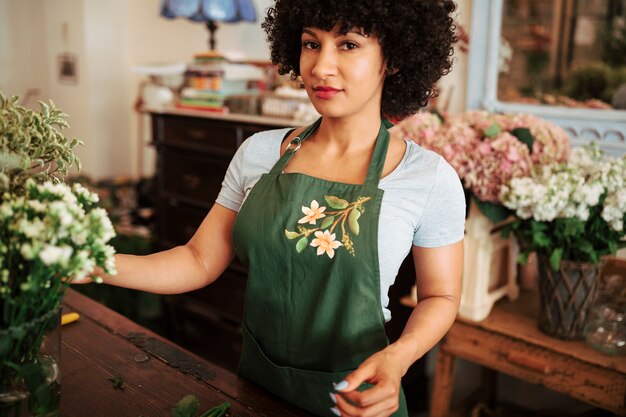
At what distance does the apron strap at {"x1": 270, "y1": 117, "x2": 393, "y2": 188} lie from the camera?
4.19ft

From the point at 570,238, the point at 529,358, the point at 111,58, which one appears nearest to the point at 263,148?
the point at 570,238

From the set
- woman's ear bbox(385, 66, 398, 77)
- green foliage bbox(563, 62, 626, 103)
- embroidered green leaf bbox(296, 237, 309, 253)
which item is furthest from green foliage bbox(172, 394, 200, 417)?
green foliage bbox(563, 62, 626, 103)

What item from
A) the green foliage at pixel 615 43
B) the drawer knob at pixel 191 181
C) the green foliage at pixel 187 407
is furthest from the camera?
the green foliage at pixel 615 43

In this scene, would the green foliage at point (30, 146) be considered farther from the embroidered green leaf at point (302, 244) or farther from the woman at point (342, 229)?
the embroidered green leaf at point (302, 244)

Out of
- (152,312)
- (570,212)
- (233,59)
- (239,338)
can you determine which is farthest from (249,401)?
(152,312)

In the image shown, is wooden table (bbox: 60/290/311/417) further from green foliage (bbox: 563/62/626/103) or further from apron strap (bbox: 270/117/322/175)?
green foliage (bbox: 563/62/626/103)

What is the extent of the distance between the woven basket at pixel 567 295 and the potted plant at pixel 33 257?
1543mm

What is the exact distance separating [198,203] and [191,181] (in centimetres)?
12

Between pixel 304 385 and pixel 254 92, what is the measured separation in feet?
6.90

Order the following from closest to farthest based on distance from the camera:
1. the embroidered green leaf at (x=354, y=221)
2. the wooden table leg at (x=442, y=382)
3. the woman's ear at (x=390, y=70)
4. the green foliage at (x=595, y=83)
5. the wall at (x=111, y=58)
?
the embroidered green leaf at (x=354, y=221) < the woman's ear at (x=390, y=70) < the wooden table leg at (x=442, y=382) < the green foliage at (x=595, y=83) < the wall at (x=111, y=58)

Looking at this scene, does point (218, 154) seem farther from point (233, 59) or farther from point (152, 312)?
point (152, 312)

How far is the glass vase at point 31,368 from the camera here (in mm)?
814

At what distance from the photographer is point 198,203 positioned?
126 inches

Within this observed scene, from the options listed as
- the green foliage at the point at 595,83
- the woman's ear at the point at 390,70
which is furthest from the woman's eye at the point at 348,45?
the green foliage at the point at 595,83
